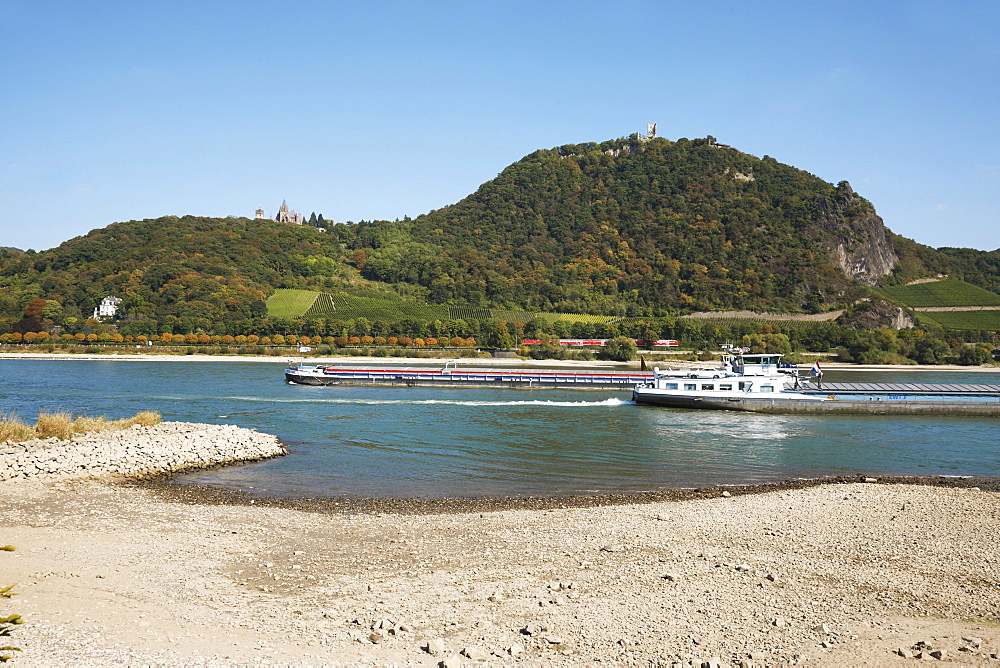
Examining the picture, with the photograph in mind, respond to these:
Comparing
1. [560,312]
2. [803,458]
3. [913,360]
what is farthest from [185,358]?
[913,360]

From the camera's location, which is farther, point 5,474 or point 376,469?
point 376,469

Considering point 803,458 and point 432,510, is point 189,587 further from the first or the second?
point 803,458

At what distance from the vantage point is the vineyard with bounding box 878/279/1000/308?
5413 inches

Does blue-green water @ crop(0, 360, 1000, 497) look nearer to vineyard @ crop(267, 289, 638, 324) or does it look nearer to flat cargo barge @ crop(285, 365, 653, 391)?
flat cargo barge @ crop(285, 365, 653, 391)

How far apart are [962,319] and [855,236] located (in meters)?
43.9

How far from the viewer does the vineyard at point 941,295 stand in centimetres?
13750

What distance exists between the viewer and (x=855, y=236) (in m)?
165

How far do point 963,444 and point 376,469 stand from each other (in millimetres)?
25396

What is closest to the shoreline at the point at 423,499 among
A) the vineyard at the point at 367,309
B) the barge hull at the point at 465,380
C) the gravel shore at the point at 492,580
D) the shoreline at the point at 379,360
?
the gravel shore at the point at 492,580

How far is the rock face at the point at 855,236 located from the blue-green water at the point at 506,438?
12647cm

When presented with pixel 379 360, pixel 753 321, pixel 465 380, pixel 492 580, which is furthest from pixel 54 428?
pixel 753 321

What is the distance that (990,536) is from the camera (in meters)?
16.1

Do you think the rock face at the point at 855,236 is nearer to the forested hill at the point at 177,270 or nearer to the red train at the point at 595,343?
the red train at the point at 595,343

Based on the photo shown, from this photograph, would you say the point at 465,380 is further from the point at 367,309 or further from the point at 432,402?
the point at 367,309
